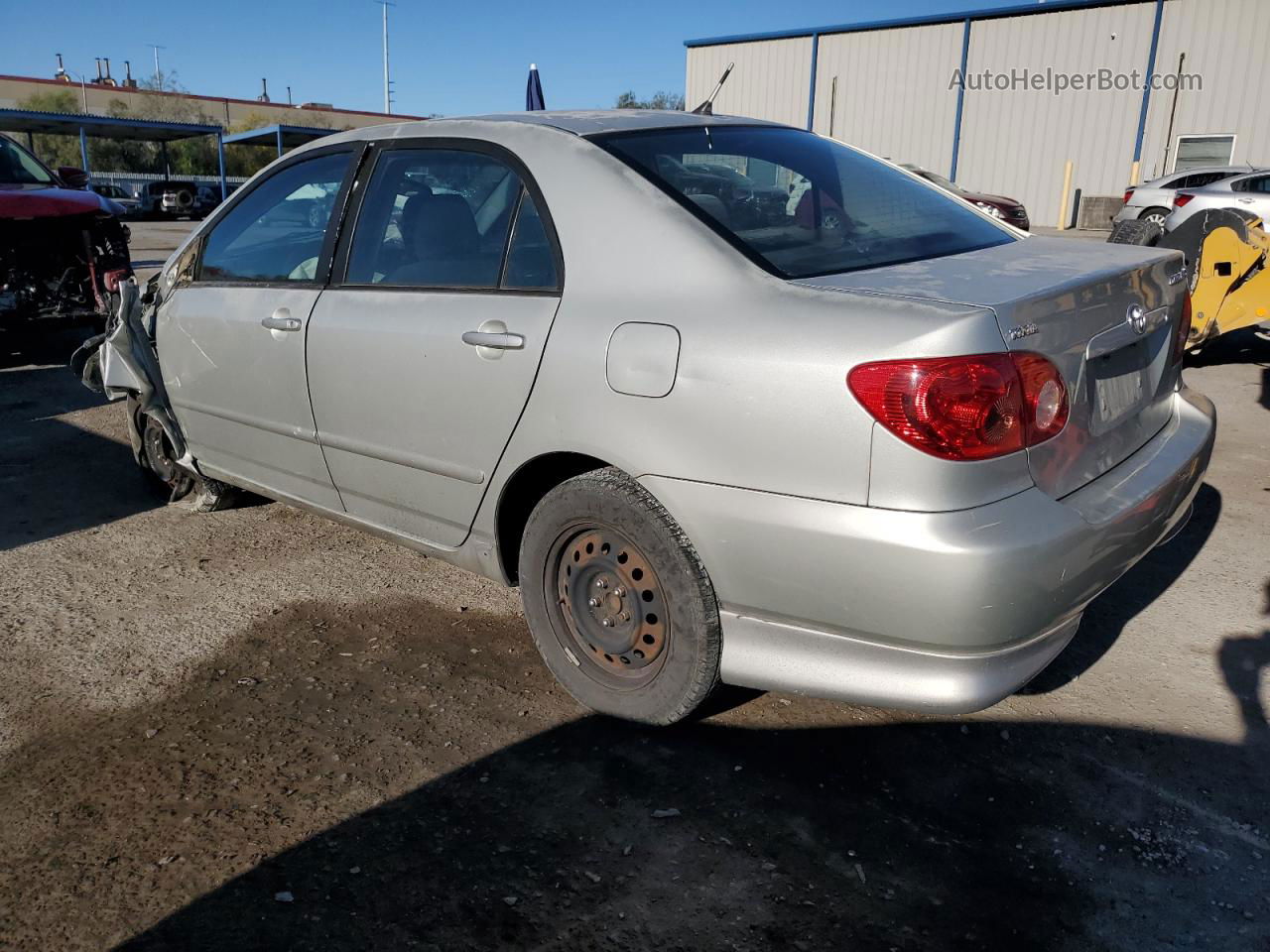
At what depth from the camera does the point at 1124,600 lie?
144 inches

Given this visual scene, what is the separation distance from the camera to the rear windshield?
271 centimetres

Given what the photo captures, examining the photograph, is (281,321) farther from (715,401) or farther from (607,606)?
(715,401)

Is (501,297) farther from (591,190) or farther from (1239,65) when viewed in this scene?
(1239,65)

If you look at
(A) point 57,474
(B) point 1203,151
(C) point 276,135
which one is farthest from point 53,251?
(C) point 276,135

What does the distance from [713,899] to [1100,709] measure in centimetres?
143

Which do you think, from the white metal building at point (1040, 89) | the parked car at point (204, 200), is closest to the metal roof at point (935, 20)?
the white metal building at point (1040, 89)

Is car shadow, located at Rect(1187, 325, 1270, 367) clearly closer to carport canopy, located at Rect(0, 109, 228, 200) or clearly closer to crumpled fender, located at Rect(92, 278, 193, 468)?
crumpled fender, located at Rect(92, 278, 193, 468)

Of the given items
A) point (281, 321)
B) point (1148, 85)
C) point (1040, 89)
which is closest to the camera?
point (281, 321)

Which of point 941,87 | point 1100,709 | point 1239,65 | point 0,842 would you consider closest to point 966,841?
point 1100,709

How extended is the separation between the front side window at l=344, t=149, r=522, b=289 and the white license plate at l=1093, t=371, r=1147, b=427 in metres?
1.70

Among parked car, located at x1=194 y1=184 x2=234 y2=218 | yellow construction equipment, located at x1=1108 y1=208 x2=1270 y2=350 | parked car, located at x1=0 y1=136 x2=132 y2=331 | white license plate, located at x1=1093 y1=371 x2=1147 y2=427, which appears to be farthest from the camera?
parked car, located at x1=194 y1=184 x2=234 y2=218

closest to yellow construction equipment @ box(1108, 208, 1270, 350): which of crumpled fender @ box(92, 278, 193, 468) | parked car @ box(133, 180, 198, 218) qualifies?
crumpled fender @ box(92, 278, 193, 468)

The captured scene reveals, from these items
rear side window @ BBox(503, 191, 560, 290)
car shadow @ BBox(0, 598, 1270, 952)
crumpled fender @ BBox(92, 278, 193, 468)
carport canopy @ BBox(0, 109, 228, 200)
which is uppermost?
carport canopy @ BBox(0, 109, 228, 200)

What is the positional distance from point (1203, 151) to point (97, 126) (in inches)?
1319
